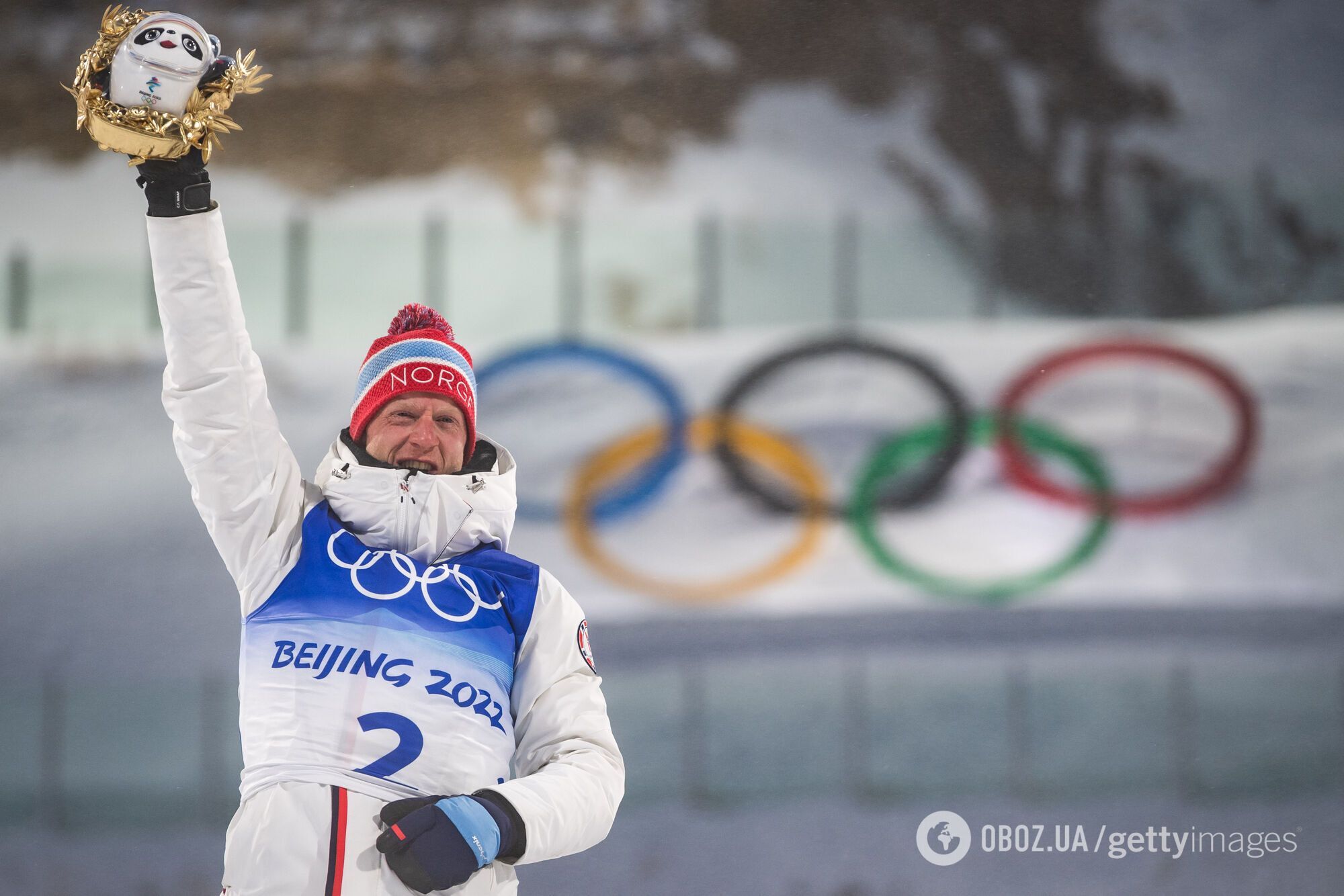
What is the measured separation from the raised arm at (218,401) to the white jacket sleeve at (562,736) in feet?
0.93

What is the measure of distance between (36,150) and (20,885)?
1676 millimetres

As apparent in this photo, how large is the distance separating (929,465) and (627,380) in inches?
28.6

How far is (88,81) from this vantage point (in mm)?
1331

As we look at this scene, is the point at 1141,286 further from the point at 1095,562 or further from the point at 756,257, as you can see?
the point at 756,257

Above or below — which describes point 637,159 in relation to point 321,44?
below

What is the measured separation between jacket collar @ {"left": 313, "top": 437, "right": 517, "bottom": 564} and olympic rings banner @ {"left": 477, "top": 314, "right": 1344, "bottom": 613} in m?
1.54

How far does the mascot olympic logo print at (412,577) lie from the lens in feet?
4.55

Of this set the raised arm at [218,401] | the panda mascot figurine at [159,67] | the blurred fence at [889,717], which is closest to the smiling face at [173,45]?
the panda mascot figurine at [159,67]

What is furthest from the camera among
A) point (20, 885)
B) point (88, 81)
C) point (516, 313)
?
point (516, 313)

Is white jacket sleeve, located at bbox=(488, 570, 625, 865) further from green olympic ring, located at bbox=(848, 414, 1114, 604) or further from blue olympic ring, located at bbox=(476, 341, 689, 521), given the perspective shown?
green olympic ring, located at bbox=(848, 414, 1114, 604)

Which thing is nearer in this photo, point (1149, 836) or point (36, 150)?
point (1149, 836)

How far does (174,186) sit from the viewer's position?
4.43 ft

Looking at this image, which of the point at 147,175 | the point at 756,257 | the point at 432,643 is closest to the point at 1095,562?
the point at 756,257

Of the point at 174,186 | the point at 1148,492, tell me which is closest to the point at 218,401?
the point at 174,186
